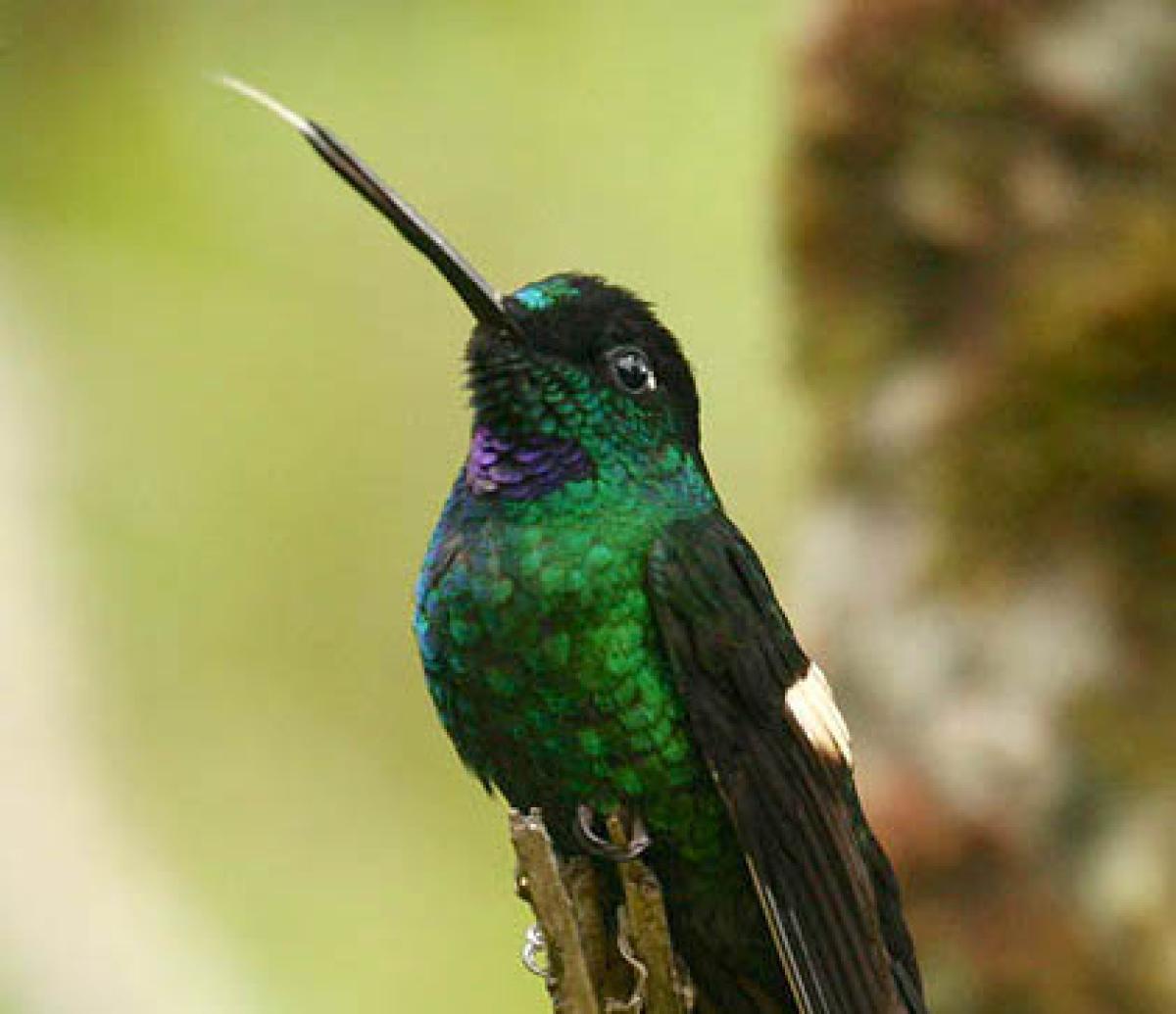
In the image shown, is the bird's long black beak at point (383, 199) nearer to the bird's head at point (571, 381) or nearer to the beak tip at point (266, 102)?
the beak tip at point (266, 102)

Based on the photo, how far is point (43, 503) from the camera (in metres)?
8.73

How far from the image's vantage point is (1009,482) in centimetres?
566

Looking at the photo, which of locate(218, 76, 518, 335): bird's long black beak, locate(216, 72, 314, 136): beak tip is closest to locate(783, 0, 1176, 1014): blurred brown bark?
locate(218, 76, 518, 335): bird's long black beak

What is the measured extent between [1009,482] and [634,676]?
7.58ft

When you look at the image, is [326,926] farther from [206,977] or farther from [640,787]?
[640,787]

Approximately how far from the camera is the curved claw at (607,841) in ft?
11.7

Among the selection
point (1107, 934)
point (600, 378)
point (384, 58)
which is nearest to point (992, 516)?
point (1107, 934)

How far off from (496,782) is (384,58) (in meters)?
6.13

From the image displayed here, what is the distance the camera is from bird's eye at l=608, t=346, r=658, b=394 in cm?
391

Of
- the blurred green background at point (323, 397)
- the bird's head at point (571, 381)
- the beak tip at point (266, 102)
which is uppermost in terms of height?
the blurred green background at point (323, 397)

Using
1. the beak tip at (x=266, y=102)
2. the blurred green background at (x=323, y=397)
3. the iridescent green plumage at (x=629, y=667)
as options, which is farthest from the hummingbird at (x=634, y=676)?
the blurred green background at (x=323, y=397)

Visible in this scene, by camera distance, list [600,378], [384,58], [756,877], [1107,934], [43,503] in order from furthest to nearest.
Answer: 1. [384,58]
2. [43,503]
3. [1107,934]
4. [600,378]
5. [756,877]

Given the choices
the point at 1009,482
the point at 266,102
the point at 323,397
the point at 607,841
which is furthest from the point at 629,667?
the point at 323,397

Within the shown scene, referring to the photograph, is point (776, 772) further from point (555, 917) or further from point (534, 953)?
point (555, 917)
